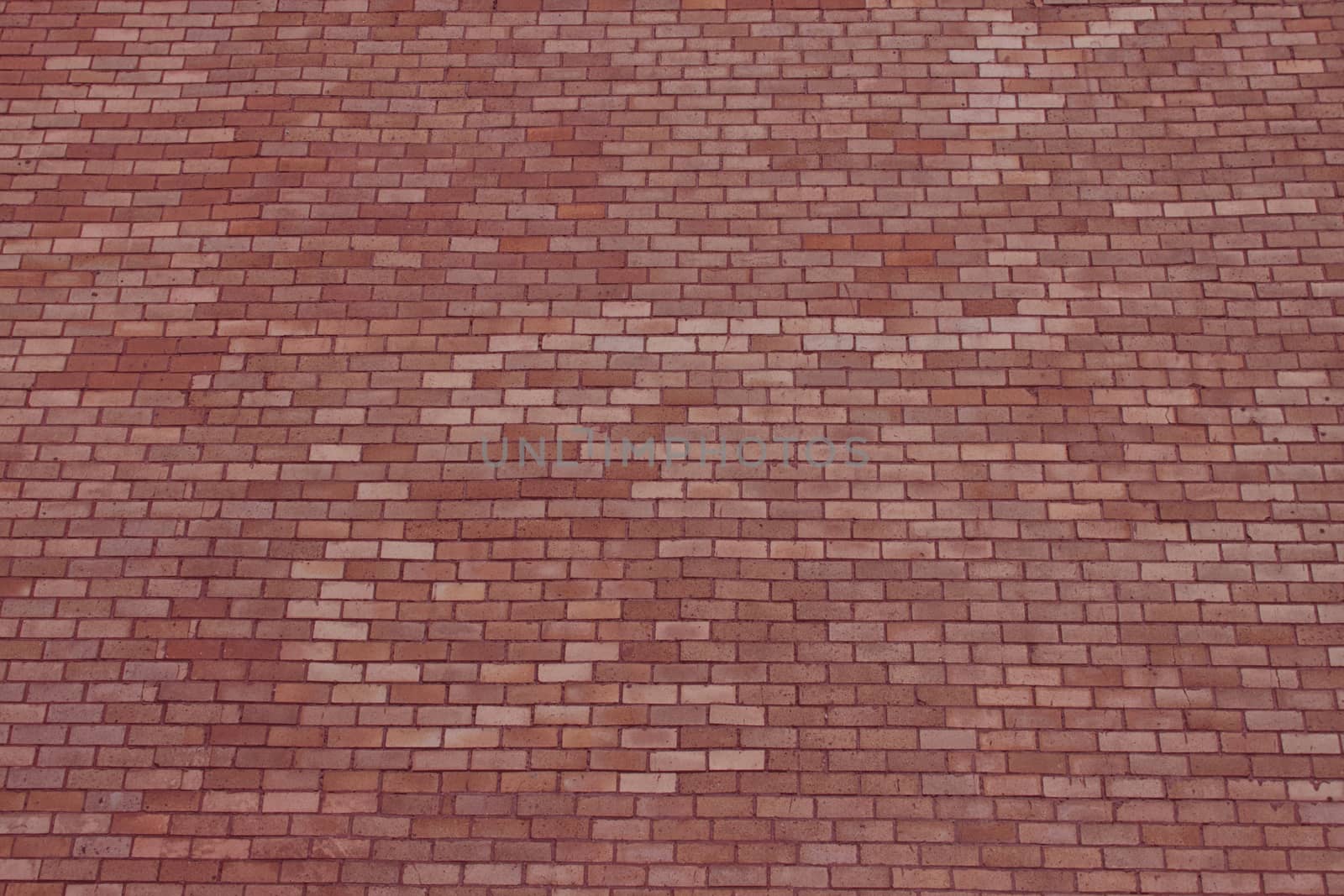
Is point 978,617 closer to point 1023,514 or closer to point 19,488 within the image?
point 1023,514

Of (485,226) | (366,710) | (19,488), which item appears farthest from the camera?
(485,226)

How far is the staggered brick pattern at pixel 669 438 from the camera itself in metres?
3.88

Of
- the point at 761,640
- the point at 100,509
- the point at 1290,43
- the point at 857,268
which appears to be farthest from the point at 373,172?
the point at 1290,43

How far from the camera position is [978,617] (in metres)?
4.06

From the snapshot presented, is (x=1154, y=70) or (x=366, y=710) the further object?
(x=1154, y=70)

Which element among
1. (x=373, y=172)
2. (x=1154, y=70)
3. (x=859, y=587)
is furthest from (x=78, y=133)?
(x=1154, y=70)

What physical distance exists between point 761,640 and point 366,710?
1469 mm

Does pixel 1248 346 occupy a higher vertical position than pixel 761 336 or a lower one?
lower

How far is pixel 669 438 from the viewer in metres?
4.29

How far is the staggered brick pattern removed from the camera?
12.7 ft

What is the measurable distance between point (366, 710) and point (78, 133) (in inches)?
112

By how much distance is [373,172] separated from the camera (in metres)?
4.69

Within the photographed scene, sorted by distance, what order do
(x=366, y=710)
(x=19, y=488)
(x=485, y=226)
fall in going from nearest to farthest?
(x=366, y=710) → (x=19, y=488) → (x=485, y=226)

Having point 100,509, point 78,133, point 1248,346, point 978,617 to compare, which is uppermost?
point 78,133
